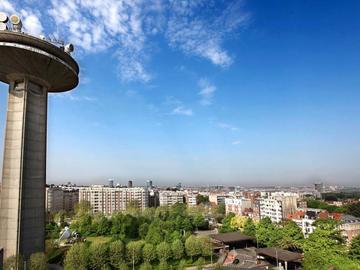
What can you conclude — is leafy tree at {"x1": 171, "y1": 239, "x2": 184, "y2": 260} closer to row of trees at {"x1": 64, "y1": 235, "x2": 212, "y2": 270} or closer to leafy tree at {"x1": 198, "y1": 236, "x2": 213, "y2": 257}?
row of trees at {"x1": 64, "y1": 235, "x2": 212, "y2": 270}

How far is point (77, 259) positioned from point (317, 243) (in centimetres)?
2707

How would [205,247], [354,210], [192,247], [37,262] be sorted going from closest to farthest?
[37,262] → [192,247] → [205,247] → [354,210]

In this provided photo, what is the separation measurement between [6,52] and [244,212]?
72025 mm

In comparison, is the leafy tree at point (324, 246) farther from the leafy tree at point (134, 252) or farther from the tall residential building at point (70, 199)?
the tall residential building at point (70, 199)

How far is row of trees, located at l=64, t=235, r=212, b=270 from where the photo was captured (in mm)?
32969

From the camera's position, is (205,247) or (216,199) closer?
(205,247)

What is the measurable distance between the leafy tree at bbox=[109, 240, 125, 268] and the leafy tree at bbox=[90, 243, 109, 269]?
1.78ft

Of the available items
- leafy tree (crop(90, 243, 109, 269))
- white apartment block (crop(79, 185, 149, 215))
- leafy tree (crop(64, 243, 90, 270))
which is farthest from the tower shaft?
white apartment block (crop(79, 185, 149, 215))

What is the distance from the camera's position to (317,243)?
1460 inches

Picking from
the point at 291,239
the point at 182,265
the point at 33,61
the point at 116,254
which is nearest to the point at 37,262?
the point at 116,254

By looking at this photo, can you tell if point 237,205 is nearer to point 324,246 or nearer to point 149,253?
point 324,246

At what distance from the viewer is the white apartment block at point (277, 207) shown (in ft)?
259

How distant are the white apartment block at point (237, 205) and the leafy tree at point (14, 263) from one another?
66946 millimetres

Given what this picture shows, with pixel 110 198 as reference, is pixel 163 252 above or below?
below
